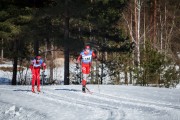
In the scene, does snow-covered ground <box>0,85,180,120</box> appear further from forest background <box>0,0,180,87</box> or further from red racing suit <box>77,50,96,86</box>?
forest background <box>0,0,180,87</box>

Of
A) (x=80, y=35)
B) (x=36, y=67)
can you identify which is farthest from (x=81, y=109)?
(x=80, y=35)

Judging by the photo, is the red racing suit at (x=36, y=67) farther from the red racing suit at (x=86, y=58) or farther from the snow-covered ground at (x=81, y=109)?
the snow-covered ground at (x=81, y=109)

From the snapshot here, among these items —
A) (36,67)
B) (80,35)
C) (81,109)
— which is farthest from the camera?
(80,35)

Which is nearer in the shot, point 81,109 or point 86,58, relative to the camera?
point 81,109

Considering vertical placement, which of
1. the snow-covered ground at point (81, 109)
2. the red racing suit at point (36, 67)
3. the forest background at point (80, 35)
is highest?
the forest background at point (80, 35)

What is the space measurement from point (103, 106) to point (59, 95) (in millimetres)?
3809

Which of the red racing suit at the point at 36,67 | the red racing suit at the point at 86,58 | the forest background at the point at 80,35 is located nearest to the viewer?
the red racing suit at the point at 86,58

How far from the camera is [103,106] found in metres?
11.9

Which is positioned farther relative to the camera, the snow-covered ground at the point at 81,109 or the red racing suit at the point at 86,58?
the red racing suit at the point at 86,58

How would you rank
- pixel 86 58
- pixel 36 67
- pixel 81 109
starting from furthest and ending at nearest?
pixel 36 67, pixel 86 58, pixel 81 109

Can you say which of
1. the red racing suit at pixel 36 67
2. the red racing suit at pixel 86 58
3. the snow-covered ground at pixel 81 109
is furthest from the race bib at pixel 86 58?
the snow-covered ground at pixel 81 109

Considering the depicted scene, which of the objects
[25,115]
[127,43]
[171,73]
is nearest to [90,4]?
[127,43]

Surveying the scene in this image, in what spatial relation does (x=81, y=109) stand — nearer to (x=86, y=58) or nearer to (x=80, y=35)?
(x=86, y=58)

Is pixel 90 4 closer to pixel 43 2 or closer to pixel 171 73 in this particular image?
pixel 43 2
